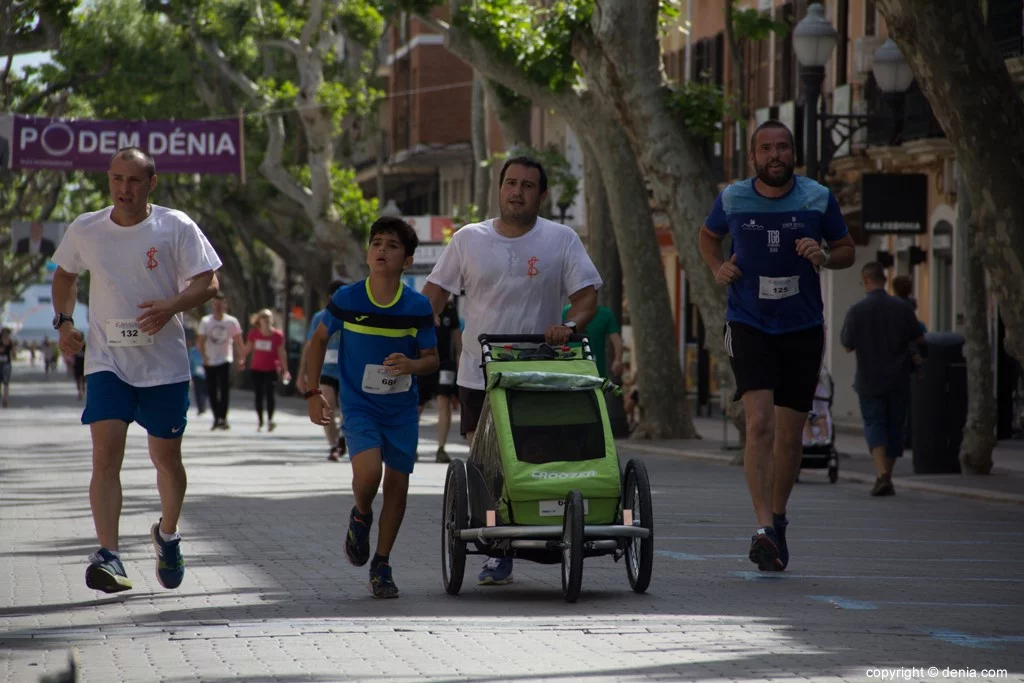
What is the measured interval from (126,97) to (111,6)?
7.57 feet

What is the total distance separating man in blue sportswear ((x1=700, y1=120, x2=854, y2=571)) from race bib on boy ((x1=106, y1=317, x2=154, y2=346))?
272 cm

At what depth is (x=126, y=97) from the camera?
5338 cm

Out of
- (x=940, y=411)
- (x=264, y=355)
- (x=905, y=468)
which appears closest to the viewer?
(x=940, y=411)

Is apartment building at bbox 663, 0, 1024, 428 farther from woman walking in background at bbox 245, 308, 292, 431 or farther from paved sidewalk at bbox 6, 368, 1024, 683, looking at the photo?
paved sidewalk at bbox 6, 368, 1024, 683

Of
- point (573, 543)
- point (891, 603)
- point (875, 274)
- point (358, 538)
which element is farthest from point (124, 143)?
point (891, 603)

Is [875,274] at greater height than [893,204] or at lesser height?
lesser

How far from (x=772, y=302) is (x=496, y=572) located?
1840 millimetres

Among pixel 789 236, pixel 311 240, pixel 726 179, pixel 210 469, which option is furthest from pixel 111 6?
pixel 789 236

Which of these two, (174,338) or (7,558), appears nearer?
(174,338)

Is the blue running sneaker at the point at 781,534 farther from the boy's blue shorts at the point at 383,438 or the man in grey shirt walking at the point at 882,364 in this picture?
the man in grey shirt walking at the point at 882,364

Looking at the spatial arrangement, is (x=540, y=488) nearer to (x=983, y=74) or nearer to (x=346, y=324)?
(x=346, y=324)

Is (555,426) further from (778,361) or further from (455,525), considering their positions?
(778,361)

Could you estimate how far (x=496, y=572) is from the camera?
A: 10000mm

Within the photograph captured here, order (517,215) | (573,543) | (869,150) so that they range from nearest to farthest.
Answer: (573,543) → (517,215) → (869,150)
